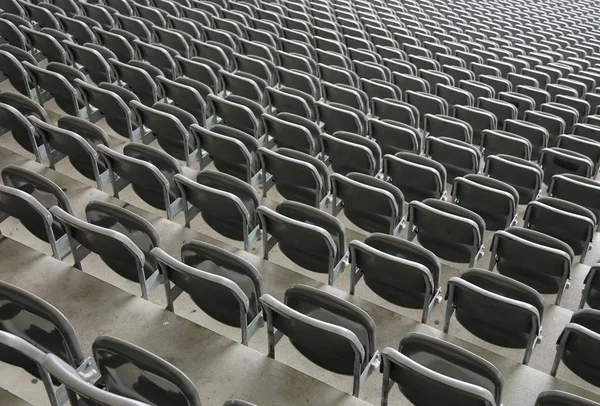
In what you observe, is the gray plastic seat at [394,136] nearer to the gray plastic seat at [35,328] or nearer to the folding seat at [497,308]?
the folding seat at [497,308]

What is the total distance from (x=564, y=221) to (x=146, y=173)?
255 cm

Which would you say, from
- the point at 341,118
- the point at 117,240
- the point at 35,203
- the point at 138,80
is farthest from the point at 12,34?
the point at 117,240

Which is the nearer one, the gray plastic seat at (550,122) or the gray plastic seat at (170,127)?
the gray plastic seat at (170,127)

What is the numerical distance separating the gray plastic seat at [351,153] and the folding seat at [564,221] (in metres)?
1.15

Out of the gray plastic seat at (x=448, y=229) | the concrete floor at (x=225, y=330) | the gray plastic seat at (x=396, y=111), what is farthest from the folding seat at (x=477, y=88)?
the gray plastic seat at (x=448, y=229)

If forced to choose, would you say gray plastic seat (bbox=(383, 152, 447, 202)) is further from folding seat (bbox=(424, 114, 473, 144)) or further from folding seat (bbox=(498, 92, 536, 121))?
folding seat (bbox=(498, 92, 536, 121))

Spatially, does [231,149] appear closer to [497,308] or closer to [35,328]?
[35,328]

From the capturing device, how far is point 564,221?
3.66m

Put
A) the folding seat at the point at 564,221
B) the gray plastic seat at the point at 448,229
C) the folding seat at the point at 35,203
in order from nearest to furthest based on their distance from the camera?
the folding seat at the point at 35,203 < the gray plastic seat at the point at 448,229 < the folding seat at the point at 564,221

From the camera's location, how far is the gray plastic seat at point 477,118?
17.7 ft

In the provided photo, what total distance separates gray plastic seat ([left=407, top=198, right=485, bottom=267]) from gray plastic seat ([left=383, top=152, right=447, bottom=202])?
1.43 ft

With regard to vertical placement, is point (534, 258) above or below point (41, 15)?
below

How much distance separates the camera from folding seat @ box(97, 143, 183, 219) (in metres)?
3.67

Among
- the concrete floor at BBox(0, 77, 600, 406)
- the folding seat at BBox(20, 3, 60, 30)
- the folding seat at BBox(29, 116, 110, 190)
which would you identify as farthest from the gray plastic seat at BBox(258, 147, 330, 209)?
the folding seat at BBox(20, 3, 60, 30)
